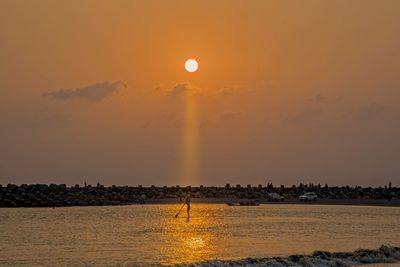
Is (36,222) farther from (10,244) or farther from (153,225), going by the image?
(10,244)

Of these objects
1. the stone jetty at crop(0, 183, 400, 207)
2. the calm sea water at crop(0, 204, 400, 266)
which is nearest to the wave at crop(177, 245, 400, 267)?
the calm sea water at crop(0, 204, 400, 266)

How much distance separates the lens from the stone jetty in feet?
279

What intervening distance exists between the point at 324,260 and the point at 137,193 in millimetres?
74749

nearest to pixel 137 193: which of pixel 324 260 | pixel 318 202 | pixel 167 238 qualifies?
pixel 318 202

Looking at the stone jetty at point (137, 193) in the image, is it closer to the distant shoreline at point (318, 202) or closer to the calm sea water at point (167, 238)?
the distant shoreline at point (318, 202)

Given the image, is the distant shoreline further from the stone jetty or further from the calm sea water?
the calm sea water

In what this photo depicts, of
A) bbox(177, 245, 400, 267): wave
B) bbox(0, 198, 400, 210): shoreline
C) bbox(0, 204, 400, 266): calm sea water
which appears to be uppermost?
bbox(0, 198, 400, 210): shoreline

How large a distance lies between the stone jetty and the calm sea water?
79.0 feet

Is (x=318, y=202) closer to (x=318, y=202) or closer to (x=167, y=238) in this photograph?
(x=318, y=202)

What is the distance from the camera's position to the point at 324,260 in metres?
31.9

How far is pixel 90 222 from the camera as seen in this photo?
54281 mm

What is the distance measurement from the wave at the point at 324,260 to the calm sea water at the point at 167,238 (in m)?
2.07

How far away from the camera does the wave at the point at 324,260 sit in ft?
98.6

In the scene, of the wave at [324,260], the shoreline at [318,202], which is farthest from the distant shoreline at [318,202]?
the wave at [324,260]
